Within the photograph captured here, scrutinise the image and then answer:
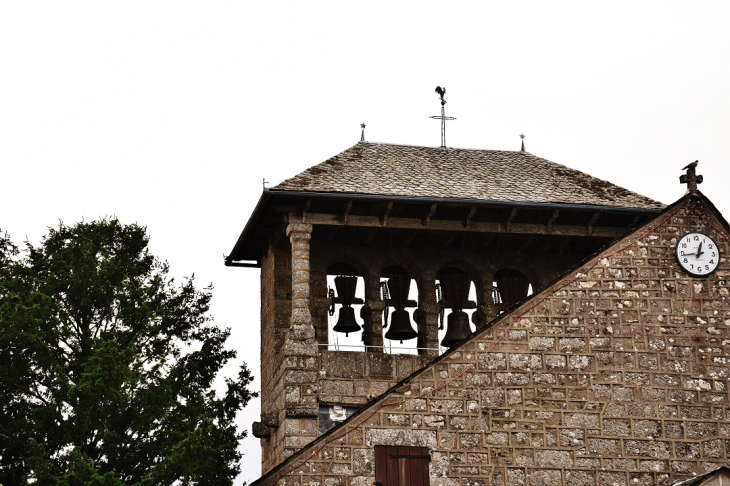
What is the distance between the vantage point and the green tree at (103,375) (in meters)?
23.5

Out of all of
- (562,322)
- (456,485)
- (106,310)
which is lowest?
(456,485)

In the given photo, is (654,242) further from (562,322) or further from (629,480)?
(629,480)

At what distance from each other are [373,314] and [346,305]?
79cm

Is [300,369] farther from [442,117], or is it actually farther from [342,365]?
[442,117]

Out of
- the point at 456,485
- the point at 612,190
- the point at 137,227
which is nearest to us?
the point at 456,485

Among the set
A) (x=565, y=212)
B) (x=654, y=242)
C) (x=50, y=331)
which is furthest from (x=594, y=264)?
(x=50, y=331)

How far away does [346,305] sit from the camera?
955 inches

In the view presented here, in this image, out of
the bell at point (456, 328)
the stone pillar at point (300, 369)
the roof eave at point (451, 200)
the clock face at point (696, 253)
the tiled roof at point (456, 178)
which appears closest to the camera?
the clock face at point (696, 253)

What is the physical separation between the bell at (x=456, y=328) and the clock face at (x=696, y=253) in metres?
6.63

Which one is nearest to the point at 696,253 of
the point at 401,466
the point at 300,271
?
the point at 401,466

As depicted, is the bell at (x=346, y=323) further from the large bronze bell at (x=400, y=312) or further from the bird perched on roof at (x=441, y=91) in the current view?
the bird perched on roof at (x=441, y=91)

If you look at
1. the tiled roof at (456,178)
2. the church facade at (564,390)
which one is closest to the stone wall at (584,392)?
the church facade at (564,390)

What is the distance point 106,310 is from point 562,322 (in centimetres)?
1066

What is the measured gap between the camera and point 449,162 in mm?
25594
